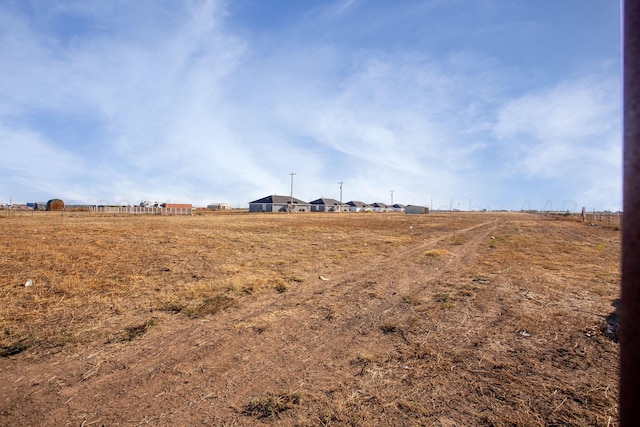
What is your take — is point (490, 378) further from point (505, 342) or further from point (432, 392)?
point (505, 342)

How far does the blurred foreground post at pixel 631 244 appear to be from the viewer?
0.79 m

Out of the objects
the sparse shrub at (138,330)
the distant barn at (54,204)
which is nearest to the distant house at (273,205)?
the distant barn at (54,204)

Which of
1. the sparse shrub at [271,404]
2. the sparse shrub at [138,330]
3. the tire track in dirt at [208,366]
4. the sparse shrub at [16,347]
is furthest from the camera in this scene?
the sparse shrub at [138,330]

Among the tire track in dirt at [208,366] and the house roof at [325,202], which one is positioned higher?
the house roof at [325,202]

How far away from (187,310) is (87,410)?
2.91m

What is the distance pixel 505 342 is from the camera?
199 inches

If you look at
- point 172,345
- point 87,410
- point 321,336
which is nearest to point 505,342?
point 321,336

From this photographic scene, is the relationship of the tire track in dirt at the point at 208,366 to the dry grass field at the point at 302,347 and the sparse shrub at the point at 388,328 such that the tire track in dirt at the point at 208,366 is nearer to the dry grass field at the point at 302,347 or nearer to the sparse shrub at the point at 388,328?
the dry grass field at the point at 302,347

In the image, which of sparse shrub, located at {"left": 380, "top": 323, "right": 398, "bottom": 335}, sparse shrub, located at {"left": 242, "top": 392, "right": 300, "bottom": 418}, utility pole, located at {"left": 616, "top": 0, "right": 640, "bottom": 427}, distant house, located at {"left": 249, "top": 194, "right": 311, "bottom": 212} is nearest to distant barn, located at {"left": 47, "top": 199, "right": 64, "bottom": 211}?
distant house, located at {"left": 249, "top": 194, "right": 311, "bottom": 212}

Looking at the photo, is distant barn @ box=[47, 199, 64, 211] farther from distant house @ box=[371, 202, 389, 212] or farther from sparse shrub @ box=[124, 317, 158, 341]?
distant house @ box=[371, 202, 389, 212]

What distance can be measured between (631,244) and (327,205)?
10462 cm

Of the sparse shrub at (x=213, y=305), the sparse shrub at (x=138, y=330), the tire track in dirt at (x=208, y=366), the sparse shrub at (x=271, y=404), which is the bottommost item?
the sparse shrub at (x=271, y=404)

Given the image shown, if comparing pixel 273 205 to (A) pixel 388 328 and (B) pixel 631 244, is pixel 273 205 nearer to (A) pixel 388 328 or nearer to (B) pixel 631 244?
(A) pixel 388 328

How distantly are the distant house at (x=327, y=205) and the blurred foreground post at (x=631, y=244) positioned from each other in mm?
99188
